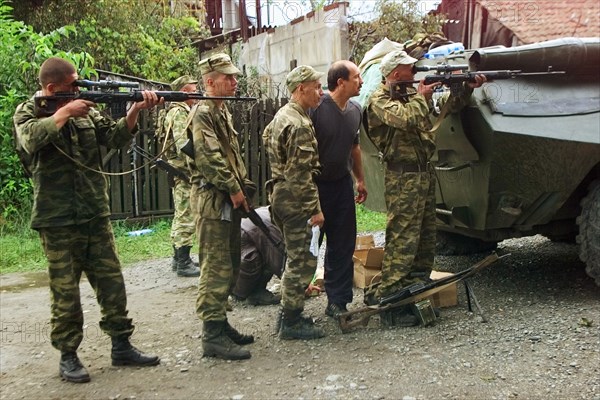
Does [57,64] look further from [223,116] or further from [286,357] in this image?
[286,357]

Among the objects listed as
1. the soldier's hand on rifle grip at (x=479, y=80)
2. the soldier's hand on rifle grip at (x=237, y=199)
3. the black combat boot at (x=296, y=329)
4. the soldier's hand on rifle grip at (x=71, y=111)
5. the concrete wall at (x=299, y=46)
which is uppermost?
the concrete wall at (x=299, y=46)

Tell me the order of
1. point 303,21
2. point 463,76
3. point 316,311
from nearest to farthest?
point 463,76 → point 316,311 → point 303,21

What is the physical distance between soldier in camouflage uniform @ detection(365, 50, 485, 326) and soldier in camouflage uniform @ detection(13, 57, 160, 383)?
1.56 m

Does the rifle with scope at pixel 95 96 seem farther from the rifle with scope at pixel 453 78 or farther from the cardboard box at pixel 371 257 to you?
the cardboard box at pixel 371 257

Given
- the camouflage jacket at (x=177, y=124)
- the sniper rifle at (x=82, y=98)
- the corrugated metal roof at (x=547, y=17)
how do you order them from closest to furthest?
the sniper rifle at (x=82, y=98) → the camouflage jacket at (x=177, y=124) → the corrugated metal roof at (x=547, y=17)

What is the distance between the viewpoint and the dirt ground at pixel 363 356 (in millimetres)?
3492

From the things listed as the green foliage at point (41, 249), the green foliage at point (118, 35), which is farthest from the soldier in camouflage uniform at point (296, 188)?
the green foliage at point (118, 35)

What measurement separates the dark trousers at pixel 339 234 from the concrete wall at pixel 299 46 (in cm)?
482

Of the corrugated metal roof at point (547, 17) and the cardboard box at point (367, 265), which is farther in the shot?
the corrugated metal roof at point (547, 17)

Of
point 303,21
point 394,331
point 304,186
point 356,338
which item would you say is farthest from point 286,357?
point 303,21

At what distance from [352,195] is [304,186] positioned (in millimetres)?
592

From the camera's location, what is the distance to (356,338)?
430 cm

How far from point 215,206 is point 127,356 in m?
1.04

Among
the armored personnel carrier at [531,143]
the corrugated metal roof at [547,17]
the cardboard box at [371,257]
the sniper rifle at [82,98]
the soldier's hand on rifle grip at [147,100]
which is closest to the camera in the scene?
the sniper rifle at [82,98]
